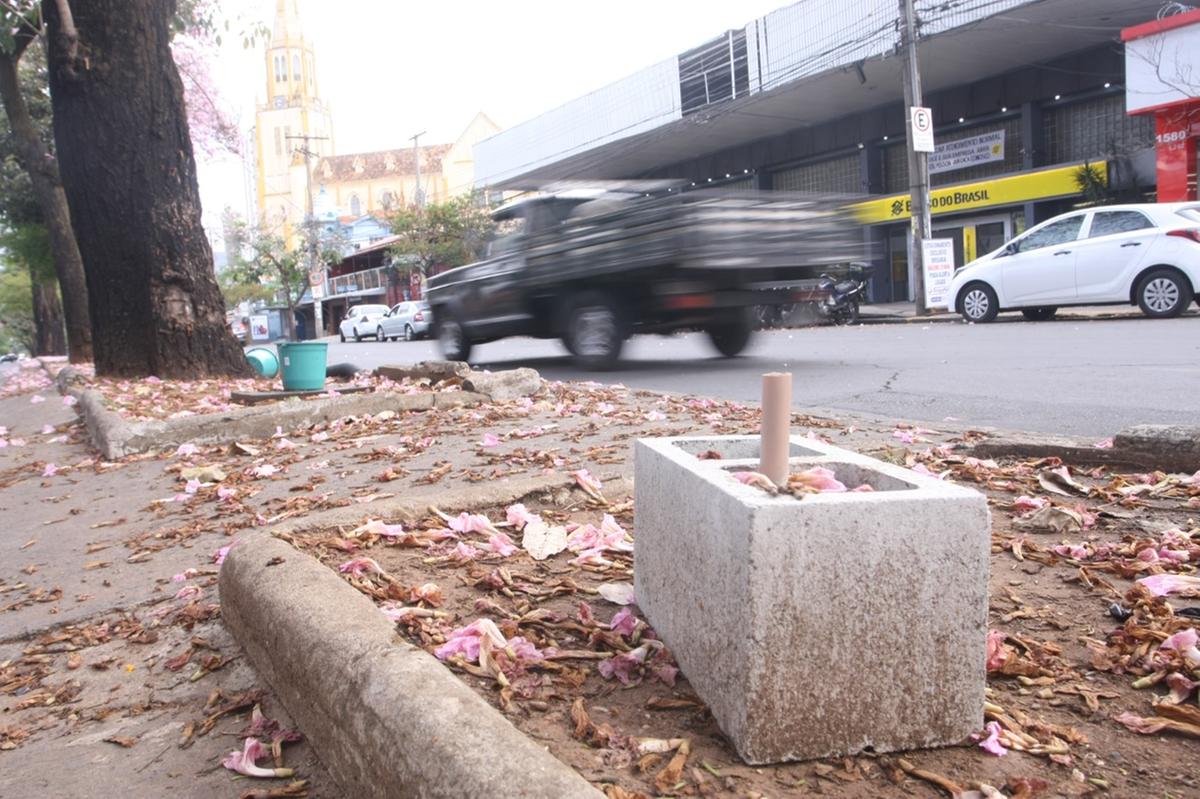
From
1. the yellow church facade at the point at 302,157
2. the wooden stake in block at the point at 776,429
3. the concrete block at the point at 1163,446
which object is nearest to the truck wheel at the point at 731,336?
the concrete block at the point at 1163,446

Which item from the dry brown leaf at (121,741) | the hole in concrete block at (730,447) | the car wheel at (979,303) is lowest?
the dry brown leaf at (121,741)

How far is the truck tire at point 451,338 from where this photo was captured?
12852 mm

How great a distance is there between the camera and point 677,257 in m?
9.17

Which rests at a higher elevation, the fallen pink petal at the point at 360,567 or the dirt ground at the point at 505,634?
the fallen pink petal at the point at 360,567

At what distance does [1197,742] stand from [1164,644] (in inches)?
13.1

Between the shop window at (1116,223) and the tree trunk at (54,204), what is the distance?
54.1 ft

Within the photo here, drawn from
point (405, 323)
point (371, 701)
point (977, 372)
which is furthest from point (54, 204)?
point (371, 701)

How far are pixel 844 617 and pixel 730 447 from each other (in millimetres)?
709

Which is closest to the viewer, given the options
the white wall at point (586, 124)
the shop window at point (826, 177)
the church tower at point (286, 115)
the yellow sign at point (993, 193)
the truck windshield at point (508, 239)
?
the truck windshield at point (508, 239)

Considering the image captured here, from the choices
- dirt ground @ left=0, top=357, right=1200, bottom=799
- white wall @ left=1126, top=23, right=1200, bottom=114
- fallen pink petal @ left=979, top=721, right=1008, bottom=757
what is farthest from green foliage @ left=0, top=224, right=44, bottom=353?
fallen pink petal @ left=979, top=721, right=1008, bottom=757

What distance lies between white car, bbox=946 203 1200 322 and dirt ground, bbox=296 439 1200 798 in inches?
455

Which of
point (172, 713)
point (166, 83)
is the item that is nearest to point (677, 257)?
point (166, 83)

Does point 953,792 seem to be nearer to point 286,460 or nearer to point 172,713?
point 172,713

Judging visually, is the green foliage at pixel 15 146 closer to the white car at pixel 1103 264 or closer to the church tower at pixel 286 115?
the white car at pixel 1103 264
